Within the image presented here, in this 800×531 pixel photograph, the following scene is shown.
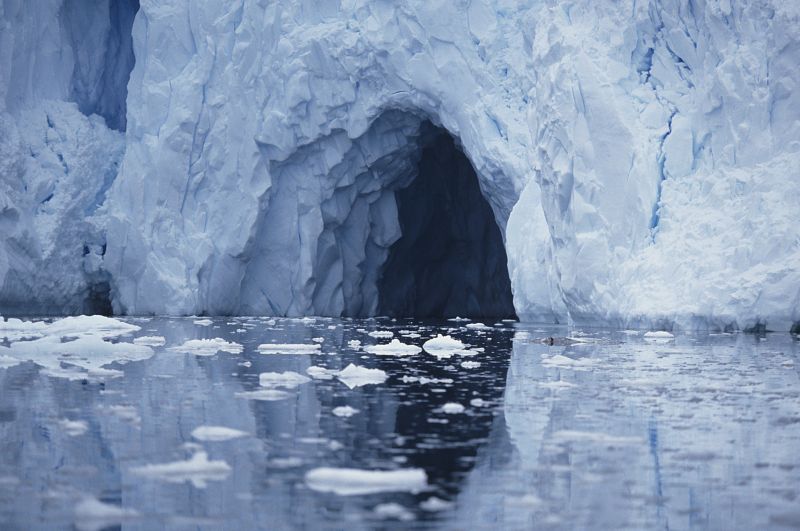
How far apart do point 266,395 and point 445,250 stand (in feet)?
61.2

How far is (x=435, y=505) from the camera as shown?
2.93m

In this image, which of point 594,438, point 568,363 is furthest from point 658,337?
point 594,438

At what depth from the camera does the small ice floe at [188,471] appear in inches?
129

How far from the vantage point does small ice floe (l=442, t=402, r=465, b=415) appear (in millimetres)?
4832

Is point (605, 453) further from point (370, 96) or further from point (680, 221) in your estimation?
point (370, 96)

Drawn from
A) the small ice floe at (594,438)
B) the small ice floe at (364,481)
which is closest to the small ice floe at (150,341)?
the small ice floe at (594,438)

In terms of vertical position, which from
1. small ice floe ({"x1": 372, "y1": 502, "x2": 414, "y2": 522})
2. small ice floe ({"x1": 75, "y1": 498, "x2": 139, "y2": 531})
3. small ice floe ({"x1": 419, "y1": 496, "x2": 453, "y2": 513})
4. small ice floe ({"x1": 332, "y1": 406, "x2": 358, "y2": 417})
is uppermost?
small ice floe ({"x1": 332, "y1": 406, "x2": 358, "y2": 417})

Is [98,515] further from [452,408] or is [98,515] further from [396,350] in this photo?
[396,350]

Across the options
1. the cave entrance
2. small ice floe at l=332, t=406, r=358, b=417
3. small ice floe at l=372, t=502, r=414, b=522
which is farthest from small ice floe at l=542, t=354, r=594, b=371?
→ the cave entrance

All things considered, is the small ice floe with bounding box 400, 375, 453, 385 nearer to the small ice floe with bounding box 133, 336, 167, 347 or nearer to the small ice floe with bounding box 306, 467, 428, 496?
the small ice floe with bounding box 306, 467, 428, 496

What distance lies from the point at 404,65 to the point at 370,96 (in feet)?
2.72

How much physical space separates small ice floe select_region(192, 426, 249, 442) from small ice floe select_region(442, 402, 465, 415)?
1070 mm

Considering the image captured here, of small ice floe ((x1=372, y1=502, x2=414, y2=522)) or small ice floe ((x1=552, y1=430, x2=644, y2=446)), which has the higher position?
small ice floe ((x1=552, y1=430, x2=644, y2=446))

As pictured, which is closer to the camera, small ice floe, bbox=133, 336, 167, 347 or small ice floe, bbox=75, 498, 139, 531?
small ice floe, bbox=75, 498, 139, 531
